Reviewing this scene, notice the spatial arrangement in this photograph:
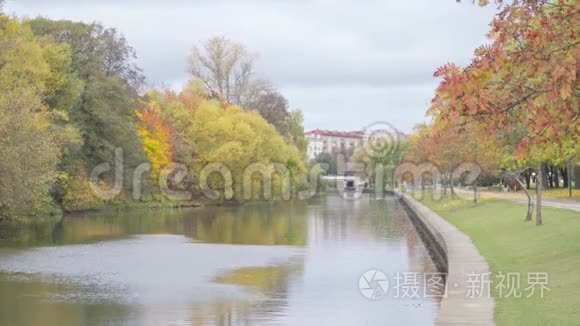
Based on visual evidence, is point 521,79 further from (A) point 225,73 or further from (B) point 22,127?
(A) point 225,73

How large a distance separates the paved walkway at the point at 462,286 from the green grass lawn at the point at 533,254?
0.79ft

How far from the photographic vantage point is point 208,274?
74.1 feet

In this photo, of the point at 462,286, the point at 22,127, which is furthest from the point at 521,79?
the point at 22,127

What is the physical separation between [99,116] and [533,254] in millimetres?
38902

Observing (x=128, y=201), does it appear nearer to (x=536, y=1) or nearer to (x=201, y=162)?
(x=201, y=162)

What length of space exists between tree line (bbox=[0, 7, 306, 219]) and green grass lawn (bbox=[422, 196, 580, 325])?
61.1ft

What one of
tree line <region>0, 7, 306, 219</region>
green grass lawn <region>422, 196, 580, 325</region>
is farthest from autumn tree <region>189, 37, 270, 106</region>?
green grass lawn <region>422, 196, 580, 325</region>

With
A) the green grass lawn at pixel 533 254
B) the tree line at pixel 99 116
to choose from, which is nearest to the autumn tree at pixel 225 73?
the tree line at pixel 99 116

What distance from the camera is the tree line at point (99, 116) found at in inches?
1357

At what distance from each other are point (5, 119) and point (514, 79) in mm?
28476

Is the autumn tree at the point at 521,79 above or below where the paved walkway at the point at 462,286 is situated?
above

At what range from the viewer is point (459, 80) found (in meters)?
6.62

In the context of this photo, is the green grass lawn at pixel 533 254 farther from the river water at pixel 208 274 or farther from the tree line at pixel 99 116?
the tree line at pixel 99 116

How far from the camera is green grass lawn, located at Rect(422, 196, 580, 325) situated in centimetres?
1262
